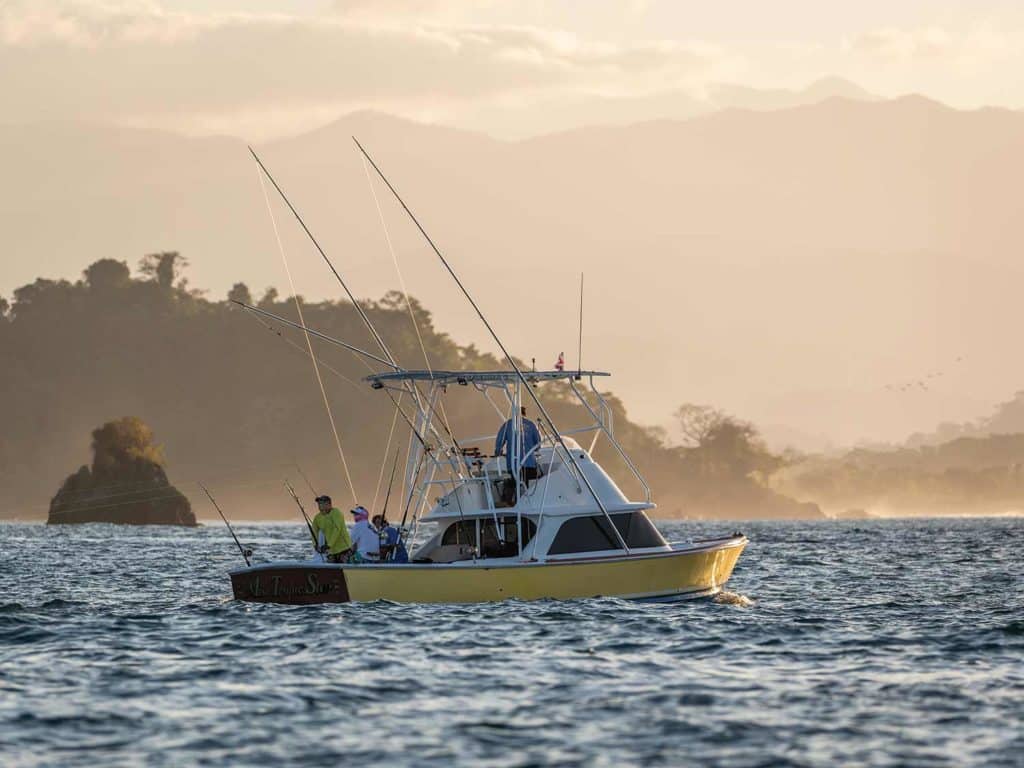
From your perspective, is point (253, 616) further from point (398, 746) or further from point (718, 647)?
point (398, 746)

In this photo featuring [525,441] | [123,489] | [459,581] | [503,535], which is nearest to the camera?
[459,581]

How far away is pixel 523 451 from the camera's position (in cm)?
3158

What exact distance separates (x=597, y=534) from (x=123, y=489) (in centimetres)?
14409

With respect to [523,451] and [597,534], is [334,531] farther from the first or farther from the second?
[597,534]

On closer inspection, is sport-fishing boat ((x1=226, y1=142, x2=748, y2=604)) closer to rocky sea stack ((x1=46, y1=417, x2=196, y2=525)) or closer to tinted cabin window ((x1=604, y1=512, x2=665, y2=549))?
tinted cabin window ((x1=604, y1=512, x2=665, y2=549))

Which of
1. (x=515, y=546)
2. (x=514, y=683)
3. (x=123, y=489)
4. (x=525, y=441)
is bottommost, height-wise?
(x=514, y=683)

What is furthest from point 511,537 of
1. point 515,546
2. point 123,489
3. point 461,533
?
point 123,489

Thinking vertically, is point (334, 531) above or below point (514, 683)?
above

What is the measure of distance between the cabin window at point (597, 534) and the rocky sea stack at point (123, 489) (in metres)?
140

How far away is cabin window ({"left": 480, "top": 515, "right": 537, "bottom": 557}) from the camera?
102 ft

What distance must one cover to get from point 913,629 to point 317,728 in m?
13.6

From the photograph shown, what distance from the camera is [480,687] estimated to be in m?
20.4

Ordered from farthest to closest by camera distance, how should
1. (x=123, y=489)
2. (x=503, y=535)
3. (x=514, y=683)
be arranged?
(x=123, y=489) → (x=503, y=535) → (x=514, y=683)

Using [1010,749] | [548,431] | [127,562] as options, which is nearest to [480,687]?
[1010,749]
